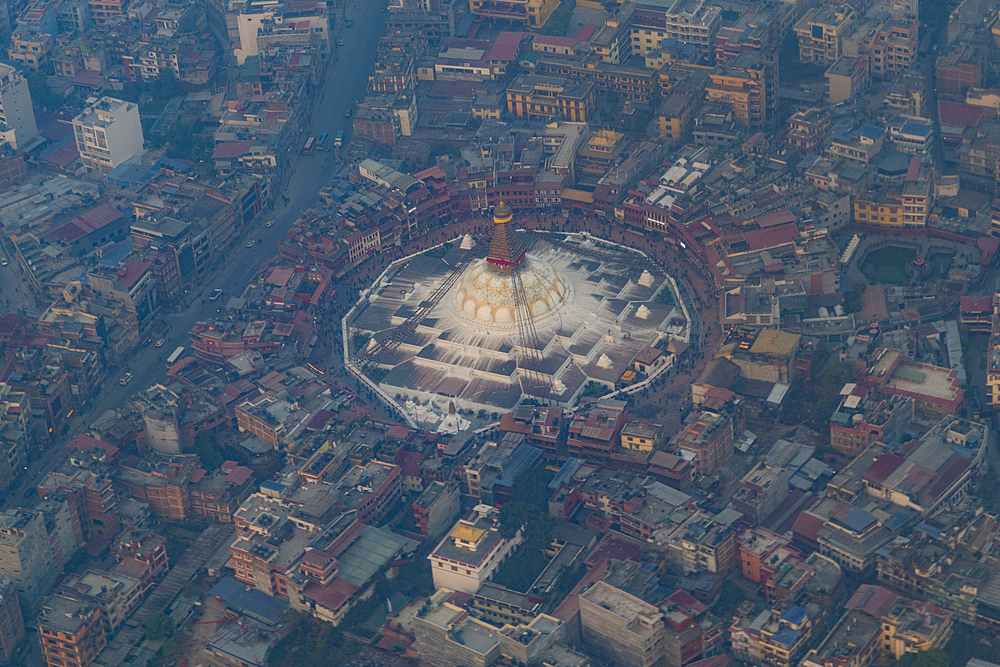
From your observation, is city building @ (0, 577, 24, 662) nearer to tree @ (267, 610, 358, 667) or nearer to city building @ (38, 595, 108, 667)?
city building @ (38, 595, 108, 667)

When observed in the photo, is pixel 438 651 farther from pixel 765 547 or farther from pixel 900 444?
pixel 900 444

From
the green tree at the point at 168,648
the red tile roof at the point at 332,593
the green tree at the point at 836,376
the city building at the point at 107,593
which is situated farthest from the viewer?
the green tree at the point at 836,376

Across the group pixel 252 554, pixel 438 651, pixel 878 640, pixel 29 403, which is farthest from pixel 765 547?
pixel 29 403

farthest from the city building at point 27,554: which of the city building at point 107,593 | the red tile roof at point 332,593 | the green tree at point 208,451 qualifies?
the red tile roof at point 332,593

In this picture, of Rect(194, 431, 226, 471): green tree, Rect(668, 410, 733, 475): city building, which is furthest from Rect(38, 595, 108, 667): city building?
Rect(668, 410, 733, 475): city building

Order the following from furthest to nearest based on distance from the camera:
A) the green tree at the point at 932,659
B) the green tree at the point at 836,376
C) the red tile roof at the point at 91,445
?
1. the green tree at the point at 836,376
2. the red tile roof at the point at 91,445
3. the green tree at the point at 932,659

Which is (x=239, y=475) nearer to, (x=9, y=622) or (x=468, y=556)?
(x=9, y=622)

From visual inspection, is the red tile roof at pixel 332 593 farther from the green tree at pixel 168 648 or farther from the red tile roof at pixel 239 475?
the red tile roof at pixel 239 475
